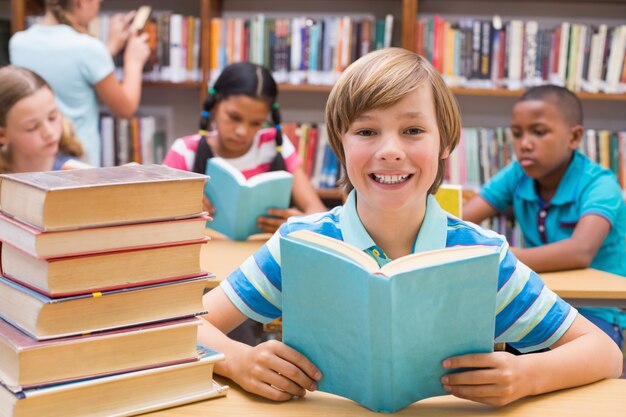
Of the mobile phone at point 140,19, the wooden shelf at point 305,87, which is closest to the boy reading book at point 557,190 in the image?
the wooden shelf at point 305,87

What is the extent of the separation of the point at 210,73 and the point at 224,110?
0.98 meters

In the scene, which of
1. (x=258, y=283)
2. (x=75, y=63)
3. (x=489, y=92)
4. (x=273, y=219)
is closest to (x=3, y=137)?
(x=273, y=219)

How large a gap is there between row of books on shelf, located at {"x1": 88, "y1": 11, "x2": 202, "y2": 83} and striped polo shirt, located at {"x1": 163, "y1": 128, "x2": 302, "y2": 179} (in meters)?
0.91

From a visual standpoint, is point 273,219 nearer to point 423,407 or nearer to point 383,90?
point 383,90

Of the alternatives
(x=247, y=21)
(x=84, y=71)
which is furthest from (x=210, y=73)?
(x=84, y=71)

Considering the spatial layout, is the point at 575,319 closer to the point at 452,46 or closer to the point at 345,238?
the point at 345,238

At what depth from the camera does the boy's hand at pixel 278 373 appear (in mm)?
1025

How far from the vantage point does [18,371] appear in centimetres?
90

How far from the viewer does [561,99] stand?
262 cm

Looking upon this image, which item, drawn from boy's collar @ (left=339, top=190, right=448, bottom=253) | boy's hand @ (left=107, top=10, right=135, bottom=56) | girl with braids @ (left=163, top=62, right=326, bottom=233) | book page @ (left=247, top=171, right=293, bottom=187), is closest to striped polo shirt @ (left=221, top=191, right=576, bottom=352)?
boy's collar @ (left=339, top=190, right=448, bottom=253)

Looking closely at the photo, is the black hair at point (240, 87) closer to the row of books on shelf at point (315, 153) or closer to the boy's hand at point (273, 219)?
the boy's hand at point (273, 219)

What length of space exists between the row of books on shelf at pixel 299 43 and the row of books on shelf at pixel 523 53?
25 centimetres

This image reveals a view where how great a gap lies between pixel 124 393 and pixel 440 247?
1.72 feet

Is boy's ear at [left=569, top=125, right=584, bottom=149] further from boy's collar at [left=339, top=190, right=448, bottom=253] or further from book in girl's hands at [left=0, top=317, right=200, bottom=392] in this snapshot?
book in girl's hands at [left=0, top=317, right=200, bottom=392]
